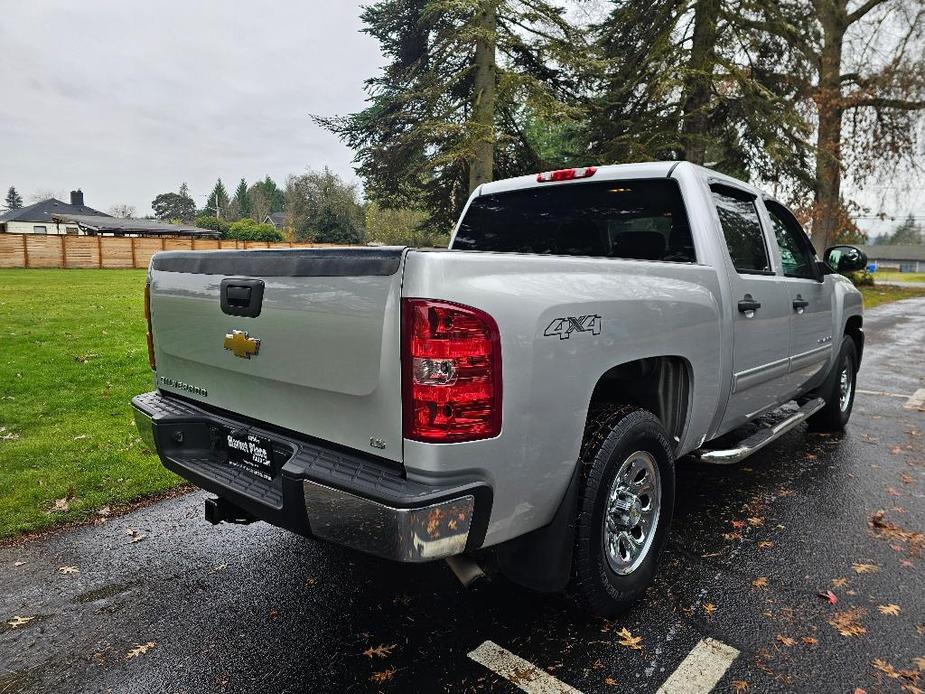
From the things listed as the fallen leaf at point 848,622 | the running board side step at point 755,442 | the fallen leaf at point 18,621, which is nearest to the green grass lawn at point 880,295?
the running board side step at point 755,442

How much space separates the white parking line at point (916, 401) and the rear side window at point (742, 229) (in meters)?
4.21

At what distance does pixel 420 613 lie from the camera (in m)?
2.71

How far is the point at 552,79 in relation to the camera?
705 inches

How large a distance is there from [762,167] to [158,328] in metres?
20.3

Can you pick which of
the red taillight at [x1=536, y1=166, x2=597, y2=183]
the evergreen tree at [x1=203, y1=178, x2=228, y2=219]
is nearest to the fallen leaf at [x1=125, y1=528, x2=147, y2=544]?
the red taillight at [x1=536, y1=166, x2=597, y2=183]

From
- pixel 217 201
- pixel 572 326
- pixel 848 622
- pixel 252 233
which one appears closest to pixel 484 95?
pixel 572 326

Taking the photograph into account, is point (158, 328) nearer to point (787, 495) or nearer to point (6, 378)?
point (787, 495)

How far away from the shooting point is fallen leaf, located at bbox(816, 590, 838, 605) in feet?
9.26

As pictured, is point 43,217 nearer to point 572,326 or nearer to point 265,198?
point 265,198

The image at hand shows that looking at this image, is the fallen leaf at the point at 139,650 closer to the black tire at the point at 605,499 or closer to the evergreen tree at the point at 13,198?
the black tire at the point at 605,499

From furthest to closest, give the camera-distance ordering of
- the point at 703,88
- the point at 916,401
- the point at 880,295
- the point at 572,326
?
the point at 880,295, the point at 703,88, the point at 916,401, the point at 572,326

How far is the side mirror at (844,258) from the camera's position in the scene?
5.17 metres

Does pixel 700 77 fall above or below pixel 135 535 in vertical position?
above

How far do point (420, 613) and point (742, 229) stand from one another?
297 centimetres
